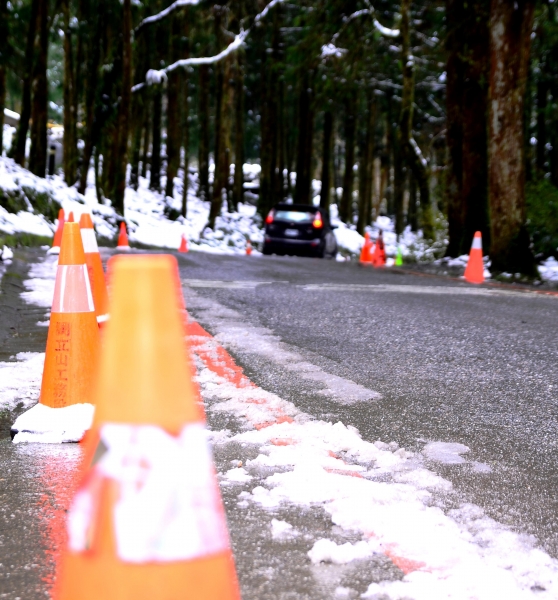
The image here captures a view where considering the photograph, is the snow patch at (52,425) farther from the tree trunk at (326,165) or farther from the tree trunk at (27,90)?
the tree trunk at (326,165)

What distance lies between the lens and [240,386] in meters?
4.94

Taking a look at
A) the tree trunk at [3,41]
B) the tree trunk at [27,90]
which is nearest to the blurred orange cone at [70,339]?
the tree trunk at [27,90]

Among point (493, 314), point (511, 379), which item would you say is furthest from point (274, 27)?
point (511, 379)

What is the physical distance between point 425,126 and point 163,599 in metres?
44.4

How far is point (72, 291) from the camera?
419cm

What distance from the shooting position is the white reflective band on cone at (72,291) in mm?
4160

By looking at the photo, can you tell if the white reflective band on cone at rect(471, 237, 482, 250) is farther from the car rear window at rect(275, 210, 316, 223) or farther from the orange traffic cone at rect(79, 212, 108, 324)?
the car rear window at rect(275, 210, 316, 223)

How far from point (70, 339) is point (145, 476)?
2.67 meters

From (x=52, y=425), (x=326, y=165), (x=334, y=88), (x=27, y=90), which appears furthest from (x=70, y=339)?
(x=326, y=165)

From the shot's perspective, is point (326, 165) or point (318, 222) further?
point (326, 165)

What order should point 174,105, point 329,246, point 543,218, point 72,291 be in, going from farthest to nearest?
point 174,105
point 329,246
point 543,218
point 72,291

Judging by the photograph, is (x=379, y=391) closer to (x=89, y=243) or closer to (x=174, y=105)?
(x=89, y=243)

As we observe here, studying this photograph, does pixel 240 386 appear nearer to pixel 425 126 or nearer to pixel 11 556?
pixel 11 556

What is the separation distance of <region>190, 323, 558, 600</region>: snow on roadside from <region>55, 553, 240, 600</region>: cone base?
0.90 metres
